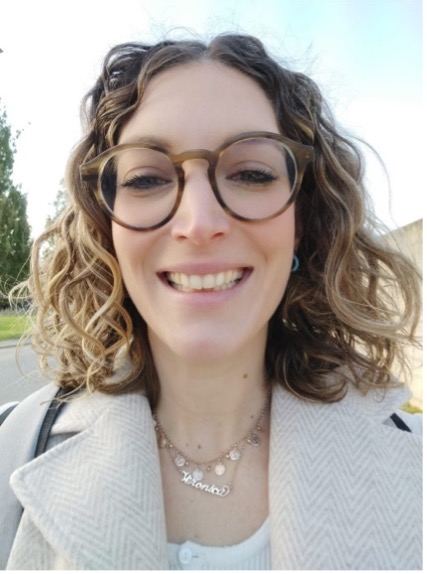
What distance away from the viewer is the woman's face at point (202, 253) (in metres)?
1.36

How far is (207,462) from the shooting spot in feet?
5.08

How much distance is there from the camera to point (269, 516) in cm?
137

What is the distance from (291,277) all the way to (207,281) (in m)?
0.60

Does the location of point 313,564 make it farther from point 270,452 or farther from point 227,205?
point 227,205

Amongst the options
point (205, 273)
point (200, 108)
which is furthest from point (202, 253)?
point (200, 108)

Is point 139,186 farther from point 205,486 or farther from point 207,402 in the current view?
point 205,486

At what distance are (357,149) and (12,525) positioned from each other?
1.93 meters

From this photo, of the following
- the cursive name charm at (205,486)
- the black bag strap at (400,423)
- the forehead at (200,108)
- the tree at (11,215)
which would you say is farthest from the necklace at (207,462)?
the tree at (11,215)

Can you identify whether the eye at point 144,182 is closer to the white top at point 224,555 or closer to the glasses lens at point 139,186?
the glasses lens at point 139,186

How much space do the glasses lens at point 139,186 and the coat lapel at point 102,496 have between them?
712 millimetres

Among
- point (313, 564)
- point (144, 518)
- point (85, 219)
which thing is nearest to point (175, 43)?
point (85, 219)

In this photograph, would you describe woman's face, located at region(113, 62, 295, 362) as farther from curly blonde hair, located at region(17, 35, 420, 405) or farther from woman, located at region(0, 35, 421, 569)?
curly blonde hair, located at region(17, 35, 420, 405)

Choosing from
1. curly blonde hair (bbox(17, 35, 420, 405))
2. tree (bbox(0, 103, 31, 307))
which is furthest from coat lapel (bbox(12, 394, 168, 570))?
tree (bbox(0, 103, 31, 307))

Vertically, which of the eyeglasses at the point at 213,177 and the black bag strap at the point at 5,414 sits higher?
the eyeglasses at the point at 213,177
